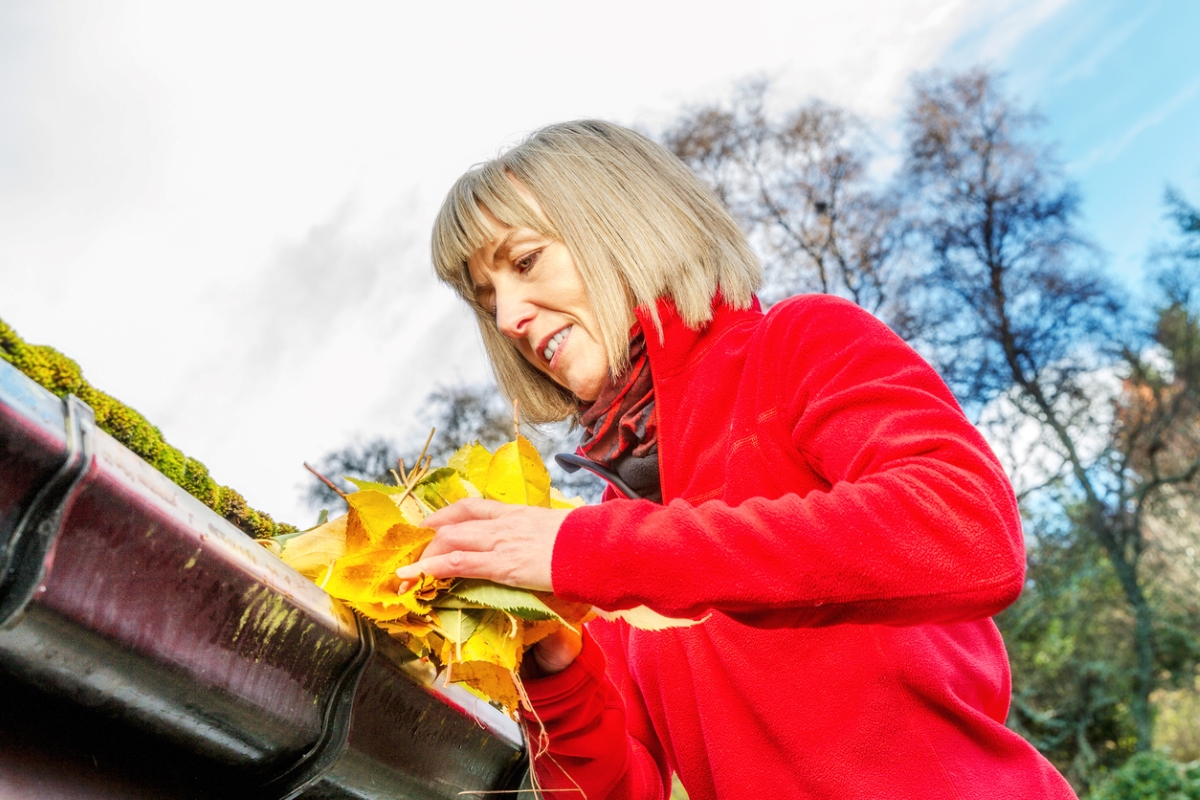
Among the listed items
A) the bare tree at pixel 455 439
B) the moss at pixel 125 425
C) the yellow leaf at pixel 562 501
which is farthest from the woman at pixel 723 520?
the bare tree at pixel 455 439

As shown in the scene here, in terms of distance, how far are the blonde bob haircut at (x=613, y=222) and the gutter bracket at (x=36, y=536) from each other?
49.4 inches

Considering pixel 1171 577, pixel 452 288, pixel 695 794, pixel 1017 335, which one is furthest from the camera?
pixel 1171 577

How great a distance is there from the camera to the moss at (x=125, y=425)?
1526 mm

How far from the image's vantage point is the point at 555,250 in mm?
2104

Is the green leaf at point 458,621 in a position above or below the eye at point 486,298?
below

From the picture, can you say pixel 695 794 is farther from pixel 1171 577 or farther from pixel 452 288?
pixel 1171 577

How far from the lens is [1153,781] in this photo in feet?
36.0

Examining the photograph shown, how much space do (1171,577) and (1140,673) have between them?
279 cm

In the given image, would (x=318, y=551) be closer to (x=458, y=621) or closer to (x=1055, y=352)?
(x=458, y=621)

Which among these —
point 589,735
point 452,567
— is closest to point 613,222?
point 452,567

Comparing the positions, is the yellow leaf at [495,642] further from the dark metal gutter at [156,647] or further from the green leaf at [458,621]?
the dark metal gutter at [156,647]

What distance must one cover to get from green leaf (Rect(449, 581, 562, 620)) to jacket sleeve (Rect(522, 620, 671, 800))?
45cm

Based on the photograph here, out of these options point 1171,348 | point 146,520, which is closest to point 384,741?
point 146,520

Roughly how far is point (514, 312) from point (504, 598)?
881 mm
